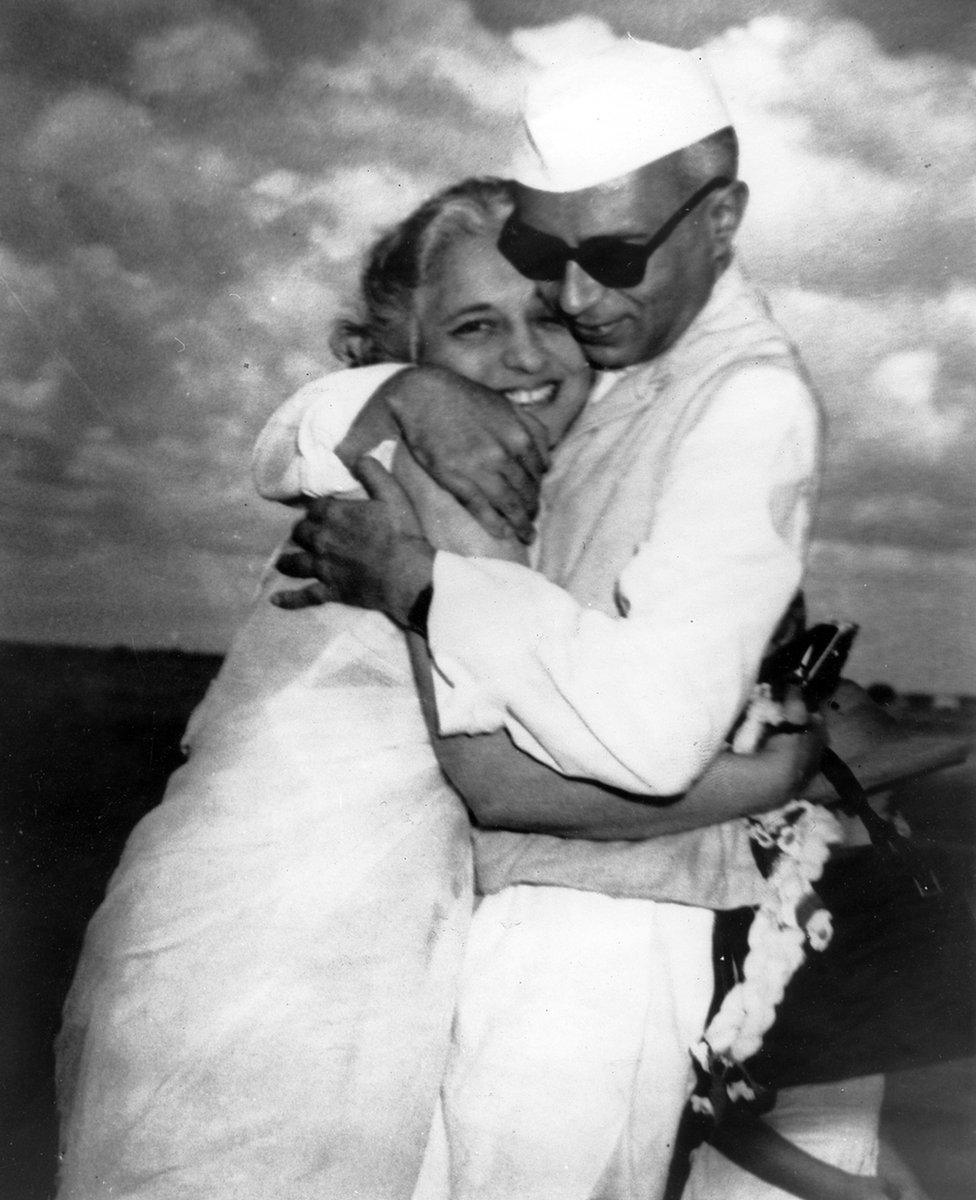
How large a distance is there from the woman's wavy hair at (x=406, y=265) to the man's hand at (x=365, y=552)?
1.26 feet

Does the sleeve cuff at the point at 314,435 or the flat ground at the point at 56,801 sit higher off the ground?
the sleeve cuff at the point at 314,435

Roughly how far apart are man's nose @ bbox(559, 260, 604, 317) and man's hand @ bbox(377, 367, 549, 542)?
8.6 inches

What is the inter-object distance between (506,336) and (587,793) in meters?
0.84

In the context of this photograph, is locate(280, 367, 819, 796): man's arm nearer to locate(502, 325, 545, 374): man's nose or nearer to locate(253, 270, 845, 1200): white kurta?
locate(253, 270, 845, 1200): white kurta

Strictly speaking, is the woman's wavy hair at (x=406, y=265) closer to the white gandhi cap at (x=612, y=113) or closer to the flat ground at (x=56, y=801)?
the white gandhi cap at (x=612, y=113)

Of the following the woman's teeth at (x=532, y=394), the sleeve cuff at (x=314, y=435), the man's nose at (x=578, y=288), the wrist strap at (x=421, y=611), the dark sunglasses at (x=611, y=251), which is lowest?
the wrist strap at (x=421, y=611)

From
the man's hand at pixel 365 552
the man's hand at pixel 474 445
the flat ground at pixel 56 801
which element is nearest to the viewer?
the man's hand at pixel 365 552

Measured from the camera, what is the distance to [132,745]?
2.04 m

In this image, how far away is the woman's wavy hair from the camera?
1799 millimetres

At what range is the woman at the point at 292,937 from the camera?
150 cm

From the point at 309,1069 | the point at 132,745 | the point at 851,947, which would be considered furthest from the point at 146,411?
the point at 851,947

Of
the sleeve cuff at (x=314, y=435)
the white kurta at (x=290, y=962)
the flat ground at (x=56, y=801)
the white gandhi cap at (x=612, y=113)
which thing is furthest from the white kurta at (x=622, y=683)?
the flat ground at (x=56, y=801)

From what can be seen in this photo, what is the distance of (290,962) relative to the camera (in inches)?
61.2

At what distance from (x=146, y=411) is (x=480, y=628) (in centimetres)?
99
